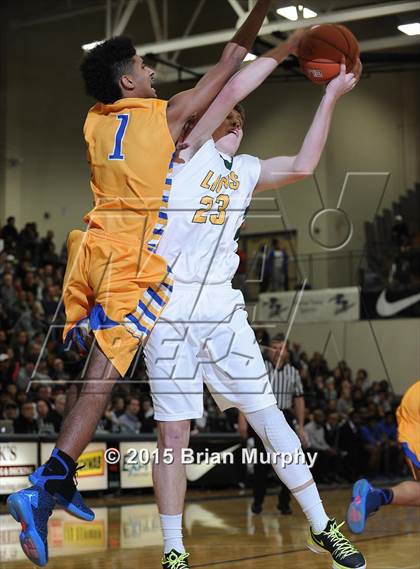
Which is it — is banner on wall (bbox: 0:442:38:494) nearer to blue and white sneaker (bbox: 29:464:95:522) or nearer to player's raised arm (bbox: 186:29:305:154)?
blue and white sneaker (bbox: 29:464:95:522)

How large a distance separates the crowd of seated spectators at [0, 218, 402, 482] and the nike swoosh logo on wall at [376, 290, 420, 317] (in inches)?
63.4

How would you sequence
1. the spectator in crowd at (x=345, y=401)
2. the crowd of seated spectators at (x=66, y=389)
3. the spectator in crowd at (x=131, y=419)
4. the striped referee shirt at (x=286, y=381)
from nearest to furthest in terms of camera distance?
the striped referee shirt at (x=286, y=381)
the crowd of seated spectators at (x=66, y=389)
the spectator in crowd at (x=131, y=419)
the spectator in crowd at (x=345, y=401)

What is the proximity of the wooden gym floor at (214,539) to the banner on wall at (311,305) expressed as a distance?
33.7ft

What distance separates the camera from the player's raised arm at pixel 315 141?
185 inches

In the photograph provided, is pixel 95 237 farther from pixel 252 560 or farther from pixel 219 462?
pixel 219 462

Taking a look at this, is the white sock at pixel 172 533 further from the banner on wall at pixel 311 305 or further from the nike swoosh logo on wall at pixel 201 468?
the banner on wall at pixel 311 305

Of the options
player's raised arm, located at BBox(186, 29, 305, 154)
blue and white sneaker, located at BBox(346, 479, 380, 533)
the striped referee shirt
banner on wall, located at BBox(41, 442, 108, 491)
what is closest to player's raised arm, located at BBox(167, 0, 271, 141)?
player's raised arm, located at BBox(186, 29, 305, 154)

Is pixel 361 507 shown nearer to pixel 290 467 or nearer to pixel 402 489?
pixel 402 489

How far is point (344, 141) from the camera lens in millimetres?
23344

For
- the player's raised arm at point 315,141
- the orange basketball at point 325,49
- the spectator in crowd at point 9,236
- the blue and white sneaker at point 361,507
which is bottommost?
the blue and white sneaker at point 361,507

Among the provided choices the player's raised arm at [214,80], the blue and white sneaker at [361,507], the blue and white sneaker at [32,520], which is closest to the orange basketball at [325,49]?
the player's raised arm at [214,80]

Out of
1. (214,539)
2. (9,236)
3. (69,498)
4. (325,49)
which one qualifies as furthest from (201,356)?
(9,236)

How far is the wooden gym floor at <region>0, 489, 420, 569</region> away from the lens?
607 cm

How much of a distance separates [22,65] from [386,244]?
380 inches
